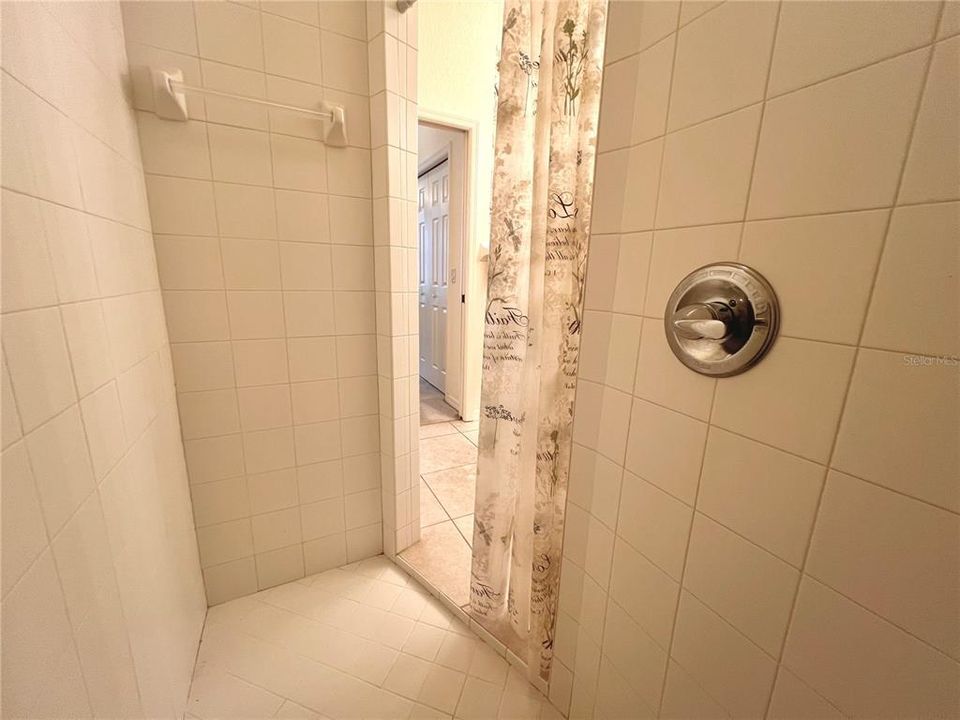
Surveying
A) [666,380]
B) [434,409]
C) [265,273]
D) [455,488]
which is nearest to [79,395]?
[265,273]

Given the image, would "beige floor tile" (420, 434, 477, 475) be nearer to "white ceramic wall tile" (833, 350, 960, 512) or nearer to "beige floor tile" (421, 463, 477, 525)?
"beige floor tile" (421, 463, 477, 525)

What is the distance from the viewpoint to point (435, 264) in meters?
3.25

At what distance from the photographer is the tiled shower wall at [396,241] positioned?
1.20 metres

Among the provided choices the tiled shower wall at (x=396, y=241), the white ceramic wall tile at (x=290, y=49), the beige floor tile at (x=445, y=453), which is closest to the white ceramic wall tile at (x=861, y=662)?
the tiled shower wall at (x=396, y=241)

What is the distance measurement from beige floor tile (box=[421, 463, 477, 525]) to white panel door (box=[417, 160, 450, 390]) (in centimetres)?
116

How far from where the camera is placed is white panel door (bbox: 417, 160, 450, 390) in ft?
9.78

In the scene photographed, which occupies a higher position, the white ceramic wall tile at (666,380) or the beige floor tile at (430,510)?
the white ceramic wall tile at (666,380)

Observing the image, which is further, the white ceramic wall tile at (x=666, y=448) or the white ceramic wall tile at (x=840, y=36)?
the white ceramic wall tile at (x=666, y=448)

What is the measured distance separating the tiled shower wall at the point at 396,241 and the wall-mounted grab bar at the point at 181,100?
0.47ft

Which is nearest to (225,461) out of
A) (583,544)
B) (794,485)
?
(583,544)

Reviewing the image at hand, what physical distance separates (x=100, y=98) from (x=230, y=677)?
1.55m

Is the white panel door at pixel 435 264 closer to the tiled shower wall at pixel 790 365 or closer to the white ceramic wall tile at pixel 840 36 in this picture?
the tiled shower wall at pixel 790 365

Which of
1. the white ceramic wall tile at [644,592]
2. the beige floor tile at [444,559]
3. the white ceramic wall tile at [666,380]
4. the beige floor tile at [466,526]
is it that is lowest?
the beige floor tile at [444,559]

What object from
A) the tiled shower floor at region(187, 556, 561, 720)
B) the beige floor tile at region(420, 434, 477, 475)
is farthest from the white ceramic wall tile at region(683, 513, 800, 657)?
the beige floor tile at region(420, 434, 477, 475)
